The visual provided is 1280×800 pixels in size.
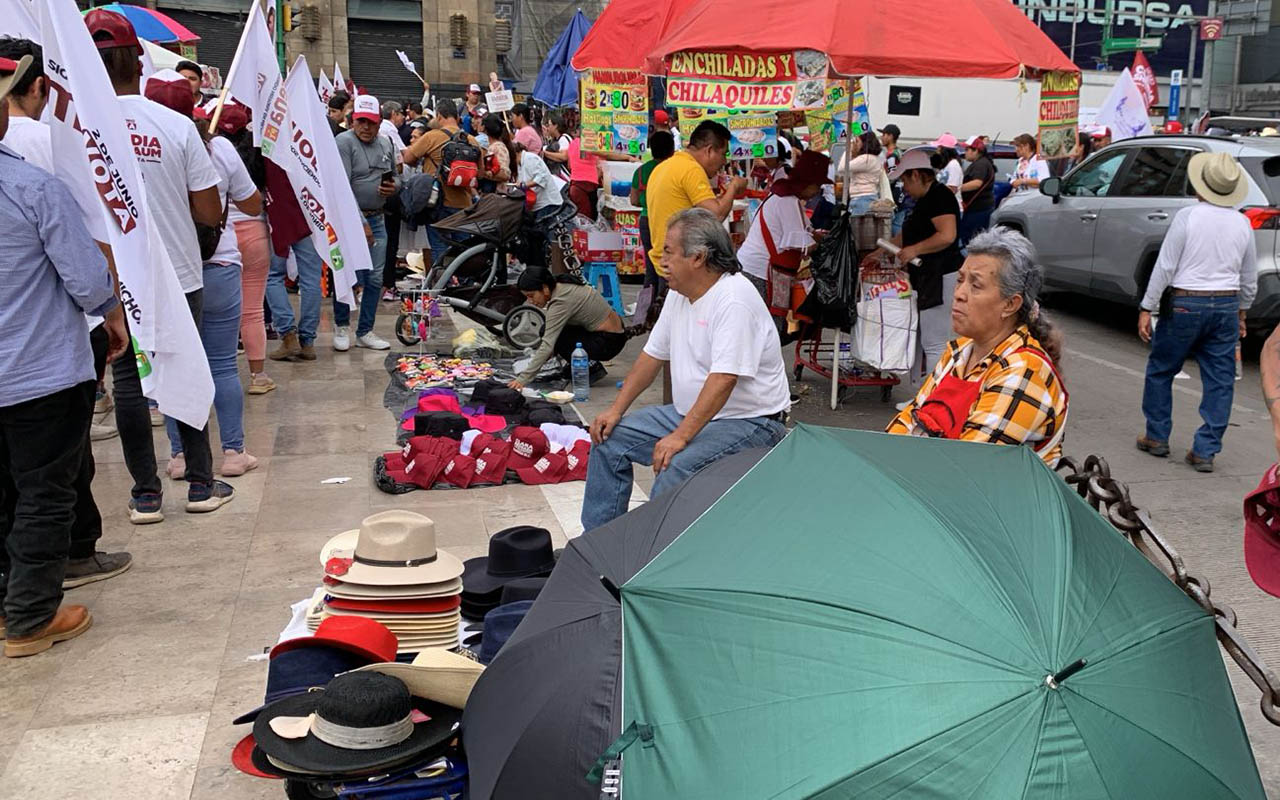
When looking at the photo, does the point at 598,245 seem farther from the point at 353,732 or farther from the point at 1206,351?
the point at 353,732

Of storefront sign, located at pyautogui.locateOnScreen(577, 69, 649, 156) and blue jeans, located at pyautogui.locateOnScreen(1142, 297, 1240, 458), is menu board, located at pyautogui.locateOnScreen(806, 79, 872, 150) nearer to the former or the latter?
storefront sign, located at pyautogui.locateOnScreen(577, 69, 649, 156)

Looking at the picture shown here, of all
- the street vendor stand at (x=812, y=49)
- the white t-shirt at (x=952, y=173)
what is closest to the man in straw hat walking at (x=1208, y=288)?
the street vendor stand at (x=812, y=49)

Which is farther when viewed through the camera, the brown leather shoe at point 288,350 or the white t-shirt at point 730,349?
the brown leather shoe at point 288,350

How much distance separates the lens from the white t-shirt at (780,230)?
8289 mm

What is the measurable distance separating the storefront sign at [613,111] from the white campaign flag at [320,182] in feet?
10.5

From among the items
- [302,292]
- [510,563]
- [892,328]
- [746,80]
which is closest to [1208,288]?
[892,328]

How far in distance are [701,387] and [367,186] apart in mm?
5918

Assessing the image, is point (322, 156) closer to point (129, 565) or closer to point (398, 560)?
point (129, 565)

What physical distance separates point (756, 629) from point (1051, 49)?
674cm

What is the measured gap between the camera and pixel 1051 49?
773cm

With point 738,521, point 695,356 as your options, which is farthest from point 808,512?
point 695,356

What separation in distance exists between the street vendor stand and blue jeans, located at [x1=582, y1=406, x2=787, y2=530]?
8.96 feet

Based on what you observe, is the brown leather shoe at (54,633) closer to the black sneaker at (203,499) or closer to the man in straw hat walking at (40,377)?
the man in straw hat walking at (40,377)

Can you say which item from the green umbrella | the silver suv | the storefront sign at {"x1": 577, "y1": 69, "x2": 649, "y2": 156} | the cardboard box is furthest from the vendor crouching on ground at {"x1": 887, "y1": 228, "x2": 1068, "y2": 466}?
the cardboard box
